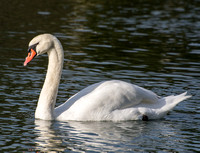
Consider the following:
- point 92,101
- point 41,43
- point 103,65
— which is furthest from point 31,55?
point 103,65

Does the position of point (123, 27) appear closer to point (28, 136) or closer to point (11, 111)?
point (11, 111)

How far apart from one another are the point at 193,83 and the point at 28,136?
19.0 feet

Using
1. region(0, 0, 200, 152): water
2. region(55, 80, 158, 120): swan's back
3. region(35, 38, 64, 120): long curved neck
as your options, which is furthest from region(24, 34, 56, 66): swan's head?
region(0, 0, 200, 152): water

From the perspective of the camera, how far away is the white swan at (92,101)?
10.8 metres

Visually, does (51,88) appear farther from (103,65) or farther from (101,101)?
(103,65)

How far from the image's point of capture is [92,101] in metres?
10.7

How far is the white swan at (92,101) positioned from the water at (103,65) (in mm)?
207

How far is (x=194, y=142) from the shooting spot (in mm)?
9555

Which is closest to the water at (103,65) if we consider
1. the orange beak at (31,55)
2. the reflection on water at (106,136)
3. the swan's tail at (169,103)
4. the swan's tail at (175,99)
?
the reflection on water at (106,136)

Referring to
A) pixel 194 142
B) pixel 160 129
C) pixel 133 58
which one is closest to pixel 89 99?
pixel 160 129

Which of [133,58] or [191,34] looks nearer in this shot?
[133,58]

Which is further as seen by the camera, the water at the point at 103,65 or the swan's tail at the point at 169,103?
the swan's tail at the point at 169,103

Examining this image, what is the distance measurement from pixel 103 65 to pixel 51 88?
541cm

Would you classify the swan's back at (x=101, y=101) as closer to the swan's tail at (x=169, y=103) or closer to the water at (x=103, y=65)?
the water at (x=103, y=65)
